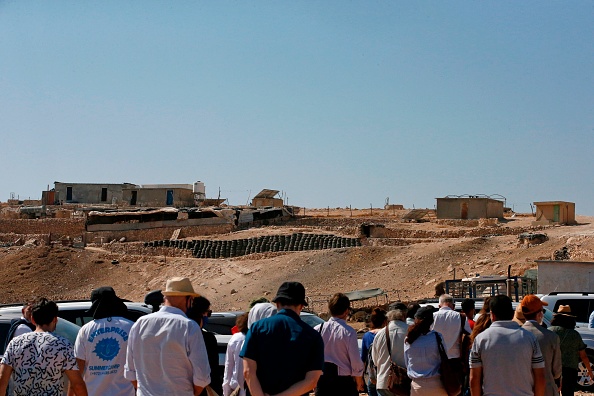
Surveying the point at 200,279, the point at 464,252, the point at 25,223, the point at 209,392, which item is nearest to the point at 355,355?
the point at 209,392

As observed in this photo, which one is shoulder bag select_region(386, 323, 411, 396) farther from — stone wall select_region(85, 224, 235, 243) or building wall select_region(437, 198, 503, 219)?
building wall select_region(437, 198, 503, 219)

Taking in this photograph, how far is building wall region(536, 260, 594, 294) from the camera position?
63.2 ft

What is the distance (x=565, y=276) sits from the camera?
19.6 metres

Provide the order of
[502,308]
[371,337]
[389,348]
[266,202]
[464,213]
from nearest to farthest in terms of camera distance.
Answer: [502,308]
[389,348]
[371,337]
[464,213]
[266,202]

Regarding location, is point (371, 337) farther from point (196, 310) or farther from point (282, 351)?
point (282, 351)

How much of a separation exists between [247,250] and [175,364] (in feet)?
125

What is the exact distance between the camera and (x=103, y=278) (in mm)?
38906

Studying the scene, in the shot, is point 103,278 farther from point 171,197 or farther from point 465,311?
point 465,311

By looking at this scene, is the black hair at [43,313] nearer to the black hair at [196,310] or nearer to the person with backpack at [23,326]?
the person with backpack at [23,326]

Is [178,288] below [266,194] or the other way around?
below

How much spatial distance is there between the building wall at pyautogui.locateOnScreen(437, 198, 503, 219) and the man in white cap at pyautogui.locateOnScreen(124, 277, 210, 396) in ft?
160

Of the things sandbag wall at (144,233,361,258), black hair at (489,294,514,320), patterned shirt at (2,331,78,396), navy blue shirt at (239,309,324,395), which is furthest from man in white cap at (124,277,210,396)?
sandbag wall at (144,233,361,258)

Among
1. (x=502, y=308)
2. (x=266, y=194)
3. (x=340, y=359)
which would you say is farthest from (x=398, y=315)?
(x=266, y=194)

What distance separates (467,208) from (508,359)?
48.1 metres
